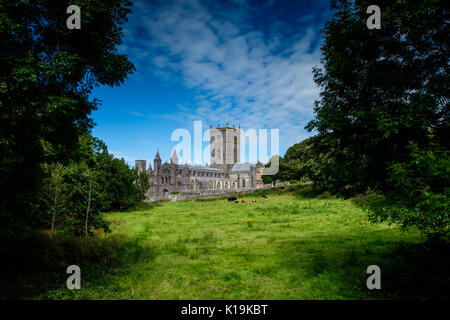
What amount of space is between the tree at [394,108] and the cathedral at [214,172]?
69.4m

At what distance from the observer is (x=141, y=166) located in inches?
3597

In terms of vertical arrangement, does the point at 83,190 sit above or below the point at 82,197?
above

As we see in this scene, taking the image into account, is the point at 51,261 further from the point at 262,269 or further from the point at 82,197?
the point at 262,269

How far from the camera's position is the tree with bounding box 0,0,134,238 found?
5941 mm

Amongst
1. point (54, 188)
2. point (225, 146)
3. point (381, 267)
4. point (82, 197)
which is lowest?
point (381, 267)

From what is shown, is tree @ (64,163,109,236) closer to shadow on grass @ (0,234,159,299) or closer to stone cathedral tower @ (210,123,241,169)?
shadow on grass @ (0,234,159,299)

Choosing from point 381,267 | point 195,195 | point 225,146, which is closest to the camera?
point 381,267

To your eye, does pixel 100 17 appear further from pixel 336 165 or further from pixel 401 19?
pixel 336 165

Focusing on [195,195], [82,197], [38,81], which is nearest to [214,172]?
[195,195]

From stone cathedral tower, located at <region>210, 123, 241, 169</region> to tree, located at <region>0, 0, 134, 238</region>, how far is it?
109356 mm

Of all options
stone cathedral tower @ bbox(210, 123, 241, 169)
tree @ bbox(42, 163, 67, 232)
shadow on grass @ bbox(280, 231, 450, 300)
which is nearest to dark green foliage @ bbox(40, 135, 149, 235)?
tree @ bbox(42, 163, 67, 232)

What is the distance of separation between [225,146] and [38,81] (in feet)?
377

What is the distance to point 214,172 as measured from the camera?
102 m
